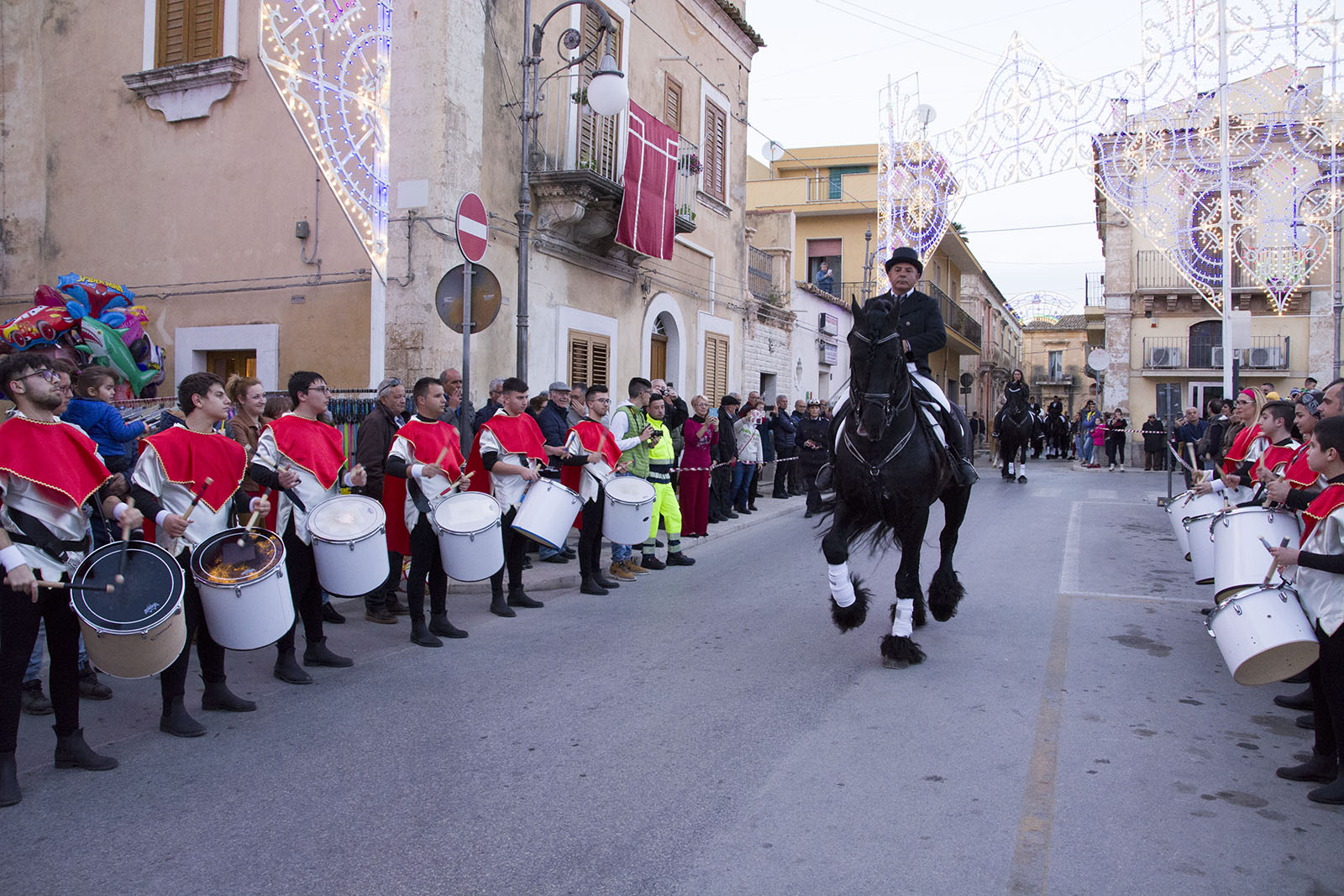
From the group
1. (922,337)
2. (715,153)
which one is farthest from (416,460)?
(715,153)

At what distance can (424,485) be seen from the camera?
669 centimetres

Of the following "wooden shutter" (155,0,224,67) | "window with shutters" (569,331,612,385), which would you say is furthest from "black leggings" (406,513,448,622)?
"wooden shutter" (155,0,224,67)

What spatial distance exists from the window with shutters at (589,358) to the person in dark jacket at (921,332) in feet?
25.6

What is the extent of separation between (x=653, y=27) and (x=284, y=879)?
1599cm

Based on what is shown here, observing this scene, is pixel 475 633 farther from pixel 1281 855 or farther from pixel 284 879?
pixel 1281 855

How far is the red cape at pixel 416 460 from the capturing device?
6766mm

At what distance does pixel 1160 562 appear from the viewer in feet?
34.9

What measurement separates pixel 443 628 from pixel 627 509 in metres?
2.08

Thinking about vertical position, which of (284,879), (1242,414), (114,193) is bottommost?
(284,879)

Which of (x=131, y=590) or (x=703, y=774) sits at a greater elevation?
(x=131, y=590)

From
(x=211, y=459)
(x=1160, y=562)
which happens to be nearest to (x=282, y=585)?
(x=211, y=459)

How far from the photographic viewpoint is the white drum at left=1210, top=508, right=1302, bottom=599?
4.71 meters

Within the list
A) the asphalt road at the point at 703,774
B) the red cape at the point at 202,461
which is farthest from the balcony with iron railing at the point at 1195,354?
the red cape at the point at 202,461

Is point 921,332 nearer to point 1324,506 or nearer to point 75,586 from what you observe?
point 1324,506
